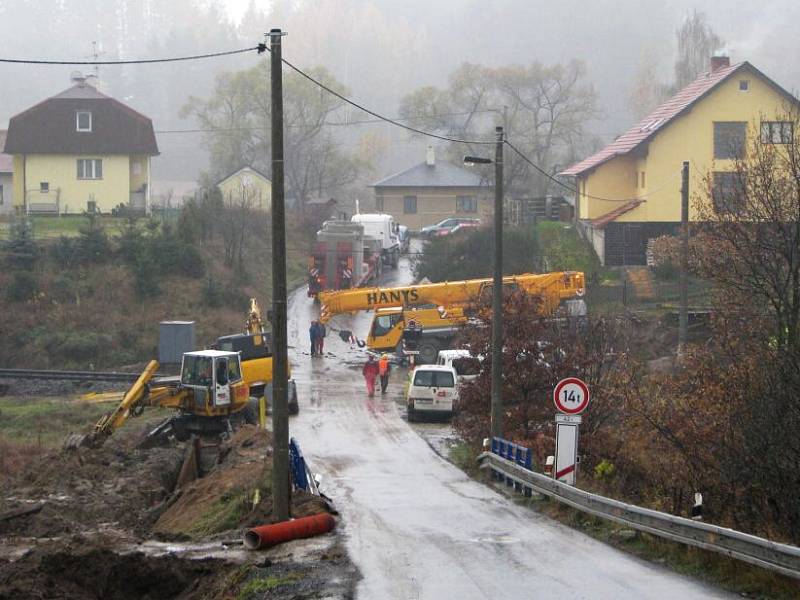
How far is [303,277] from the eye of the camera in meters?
63.5

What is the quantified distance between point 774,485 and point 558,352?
12242mm

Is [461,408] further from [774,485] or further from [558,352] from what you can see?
[774,485]

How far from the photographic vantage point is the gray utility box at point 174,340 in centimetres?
4225

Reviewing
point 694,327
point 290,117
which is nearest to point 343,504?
point 694,327

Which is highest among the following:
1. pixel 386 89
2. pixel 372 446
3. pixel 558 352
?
pixel 386 89

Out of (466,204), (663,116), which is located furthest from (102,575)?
(466,204)

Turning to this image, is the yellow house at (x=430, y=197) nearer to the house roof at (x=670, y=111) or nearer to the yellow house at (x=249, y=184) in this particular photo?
the yellow house at (x=249, y=184)

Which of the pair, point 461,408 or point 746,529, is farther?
point 461,408

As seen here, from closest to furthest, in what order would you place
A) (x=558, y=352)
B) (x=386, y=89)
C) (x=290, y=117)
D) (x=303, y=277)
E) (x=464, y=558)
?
1. (x=464, y=558)
2. (x=558, y=352)
3. (x=303, y=277)
4. (x=290, y=117)
5. (x=386, y=89)

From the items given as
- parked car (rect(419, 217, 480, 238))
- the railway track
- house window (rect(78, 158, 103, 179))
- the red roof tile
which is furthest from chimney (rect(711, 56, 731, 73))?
house window (rect(78, 158, 103, 179))

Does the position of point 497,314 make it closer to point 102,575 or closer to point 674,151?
point 102,575

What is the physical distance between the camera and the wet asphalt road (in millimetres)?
13562

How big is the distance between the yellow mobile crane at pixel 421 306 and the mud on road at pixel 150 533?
15.1 m

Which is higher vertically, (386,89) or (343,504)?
(386,89)
